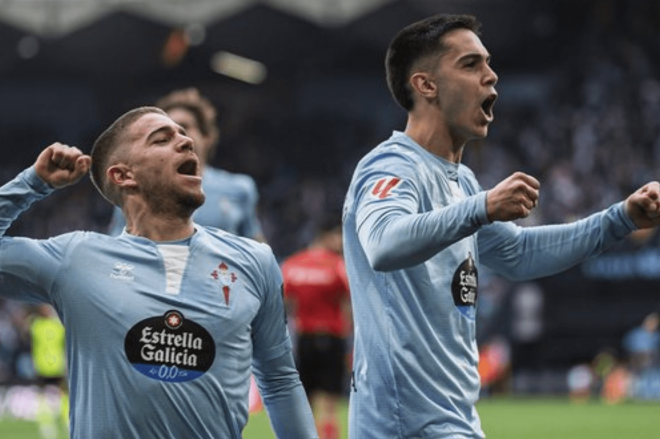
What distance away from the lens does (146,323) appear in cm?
368

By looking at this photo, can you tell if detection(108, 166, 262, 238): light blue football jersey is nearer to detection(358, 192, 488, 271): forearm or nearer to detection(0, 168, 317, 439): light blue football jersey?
detection(0, 168, 317, 439): light blue football jersey

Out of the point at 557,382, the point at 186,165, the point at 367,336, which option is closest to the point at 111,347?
the point at 186,165

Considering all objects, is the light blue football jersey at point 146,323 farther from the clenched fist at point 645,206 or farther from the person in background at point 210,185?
the person in background at point 210,185

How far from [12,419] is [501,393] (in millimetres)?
8549

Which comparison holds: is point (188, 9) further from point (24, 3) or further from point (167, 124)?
point (167, 124)

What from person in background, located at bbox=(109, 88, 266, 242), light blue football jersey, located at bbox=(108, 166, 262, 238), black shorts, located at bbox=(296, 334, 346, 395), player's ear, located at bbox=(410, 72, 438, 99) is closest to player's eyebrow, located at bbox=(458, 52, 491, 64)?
player's ear, located at bbox=(410, 72, 438, 99)

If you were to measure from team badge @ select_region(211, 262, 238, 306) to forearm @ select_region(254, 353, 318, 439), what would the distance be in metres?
0.28

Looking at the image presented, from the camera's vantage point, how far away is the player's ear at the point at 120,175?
3947mm

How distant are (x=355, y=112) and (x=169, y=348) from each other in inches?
1231

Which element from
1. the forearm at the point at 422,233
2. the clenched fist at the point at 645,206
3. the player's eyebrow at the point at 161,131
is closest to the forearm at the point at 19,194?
the player's eyebrow at the point at 161,131

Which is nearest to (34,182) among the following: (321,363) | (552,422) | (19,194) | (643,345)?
(19,194)

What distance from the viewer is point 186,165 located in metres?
3.90

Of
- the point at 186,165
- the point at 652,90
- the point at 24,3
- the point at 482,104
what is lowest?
the point at 186,165

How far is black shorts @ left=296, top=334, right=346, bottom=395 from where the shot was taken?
1229 centimetres
